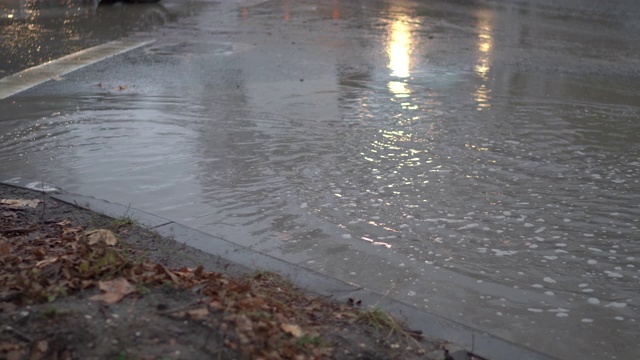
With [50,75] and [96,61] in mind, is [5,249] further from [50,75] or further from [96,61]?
[96,61]

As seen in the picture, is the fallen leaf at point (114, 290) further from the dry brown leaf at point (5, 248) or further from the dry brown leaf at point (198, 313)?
the dry brown leaf at point (5, 248)

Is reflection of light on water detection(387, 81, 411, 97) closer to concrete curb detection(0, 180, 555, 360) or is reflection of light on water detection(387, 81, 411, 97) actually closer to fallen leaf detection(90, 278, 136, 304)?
concrete curb detection(0, 180, 555, 360)

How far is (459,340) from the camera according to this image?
396cm

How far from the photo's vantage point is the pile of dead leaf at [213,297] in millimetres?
3520

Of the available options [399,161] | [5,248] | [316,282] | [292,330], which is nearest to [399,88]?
[399,161]

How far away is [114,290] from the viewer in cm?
385

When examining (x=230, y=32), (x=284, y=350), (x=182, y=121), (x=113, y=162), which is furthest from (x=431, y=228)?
(x=230, y=32)

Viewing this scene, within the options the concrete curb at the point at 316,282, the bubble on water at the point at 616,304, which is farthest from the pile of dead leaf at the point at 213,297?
the bubble on water at the point at 616,304

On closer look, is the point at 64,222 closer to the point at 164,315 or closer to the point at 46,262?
the point at 46,262

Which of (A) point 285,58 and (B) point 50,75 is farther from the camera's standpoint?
(A) point 285,58

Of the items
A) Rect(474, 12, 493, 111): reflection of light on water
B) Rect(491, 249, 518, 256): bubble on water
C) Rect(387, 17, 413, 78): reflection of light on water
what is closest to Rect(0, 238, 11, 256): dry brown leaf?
Rect(491, 249, 518, 256): bubble on water

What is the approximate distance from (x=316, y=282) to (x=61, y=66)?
27.2 ft

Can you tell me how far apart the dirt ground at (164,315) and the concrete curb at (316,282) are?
119 mm

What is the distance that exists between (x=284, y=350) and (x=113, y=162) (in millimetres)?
4386
